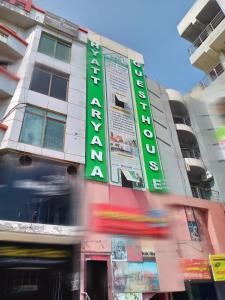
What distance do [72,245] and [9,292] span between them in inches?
101

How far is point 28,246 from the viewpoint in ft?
28.8

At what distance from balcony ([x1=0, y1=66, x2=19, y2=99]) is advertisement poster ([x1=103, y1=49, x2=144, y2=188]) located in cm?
550

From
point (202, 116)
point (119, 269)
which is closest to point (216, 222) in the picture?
point (119, 269)

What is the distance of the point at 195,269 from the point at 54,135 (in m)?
9.44

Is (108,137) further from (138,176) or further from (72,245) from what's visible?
(72,245)

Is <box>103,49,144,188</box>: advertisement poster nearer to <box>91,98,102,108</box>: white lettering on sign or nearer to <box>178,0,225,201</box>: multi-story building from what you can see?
<box>91,98,102,108</box>: white lettering on sign

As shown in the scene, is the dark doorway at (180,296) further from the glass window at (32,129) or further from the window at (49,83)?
the window at (49,83)

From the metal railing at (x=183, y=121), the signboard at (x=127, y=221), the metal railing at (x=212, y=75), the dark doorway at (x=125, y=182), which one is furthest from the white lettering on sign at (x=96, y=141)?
the metal railing at (x=212, y=75)

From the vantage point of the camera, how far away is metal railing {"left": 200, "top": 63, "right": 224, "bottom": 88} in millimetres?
23100

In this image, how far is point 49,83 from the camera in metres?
14.2

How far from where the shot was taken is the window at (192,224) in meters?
14.3

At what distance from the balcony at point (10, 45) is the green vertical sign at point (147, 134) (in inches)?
310

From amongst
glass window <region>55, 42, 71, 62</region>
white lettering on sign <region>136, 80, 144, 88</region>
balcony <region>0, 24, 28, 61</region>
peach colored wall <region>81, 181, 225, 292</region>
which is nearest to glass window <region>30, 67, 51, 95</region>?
balcony <region>0, 24, 28, 61</region>

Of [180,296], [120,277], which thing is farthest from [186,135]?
[120,277]
